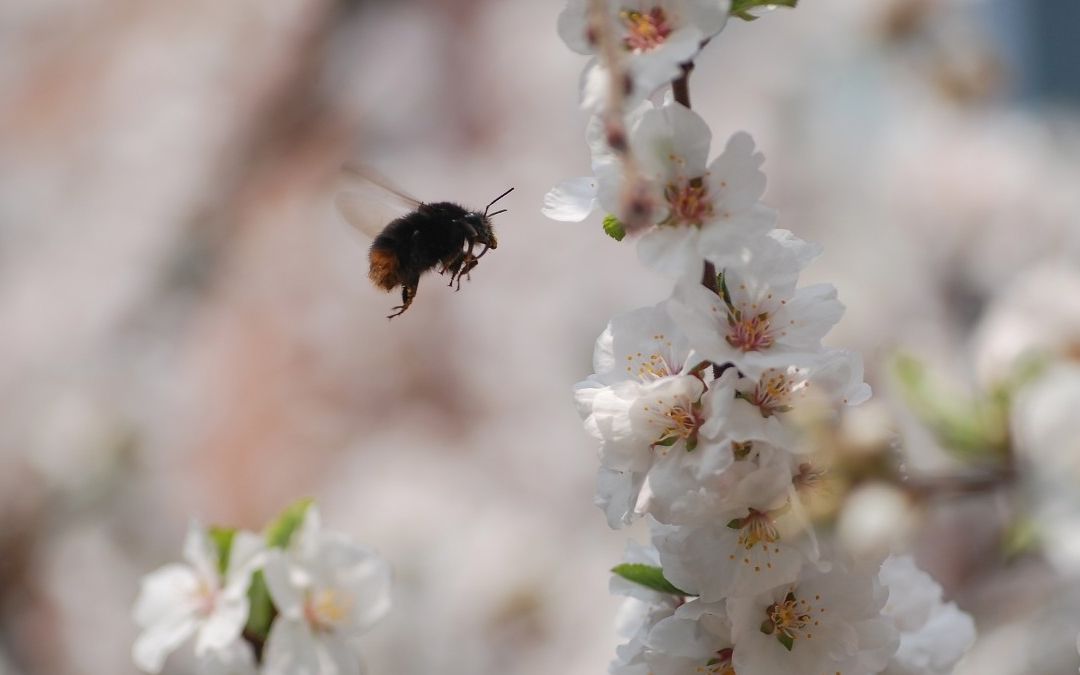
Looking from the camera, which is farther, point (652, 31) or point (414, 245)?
point (414, 245)

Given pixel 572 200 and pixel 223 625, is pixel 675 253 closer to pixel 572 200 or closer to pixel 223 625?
pixel 572 200

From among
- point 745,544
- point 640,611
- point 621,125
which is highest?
point 621,125

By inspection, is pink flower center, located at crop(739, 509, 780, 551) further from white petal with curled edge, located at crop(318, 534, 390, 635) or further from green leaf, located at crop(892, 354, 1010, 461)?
green leaf, located at crop(892, 354, 1010, 461)

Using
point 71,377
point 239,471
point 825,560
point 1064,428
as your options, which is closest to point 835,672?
point 825,560

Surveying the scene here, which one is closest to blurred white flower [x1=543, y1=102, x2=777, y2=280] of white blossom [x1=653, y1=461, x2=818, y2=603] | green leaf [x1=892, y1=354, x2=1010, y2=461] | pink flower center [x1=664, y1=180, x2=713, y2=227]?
pink flower center [x1=664, y1=180, x2=713, y2=227]

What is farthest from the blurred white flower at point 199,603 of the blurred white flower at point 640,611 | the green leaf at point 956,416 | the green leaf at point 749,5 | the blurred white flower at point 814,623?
the green leaf at point 956,416

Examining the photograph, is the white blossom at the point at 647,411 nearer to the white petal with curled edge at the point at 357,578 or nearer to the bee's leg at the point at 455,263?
the white petal with curled edge at the point at 357,578

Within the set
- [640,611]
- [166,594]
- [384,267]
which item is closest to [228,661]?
[166,594]
